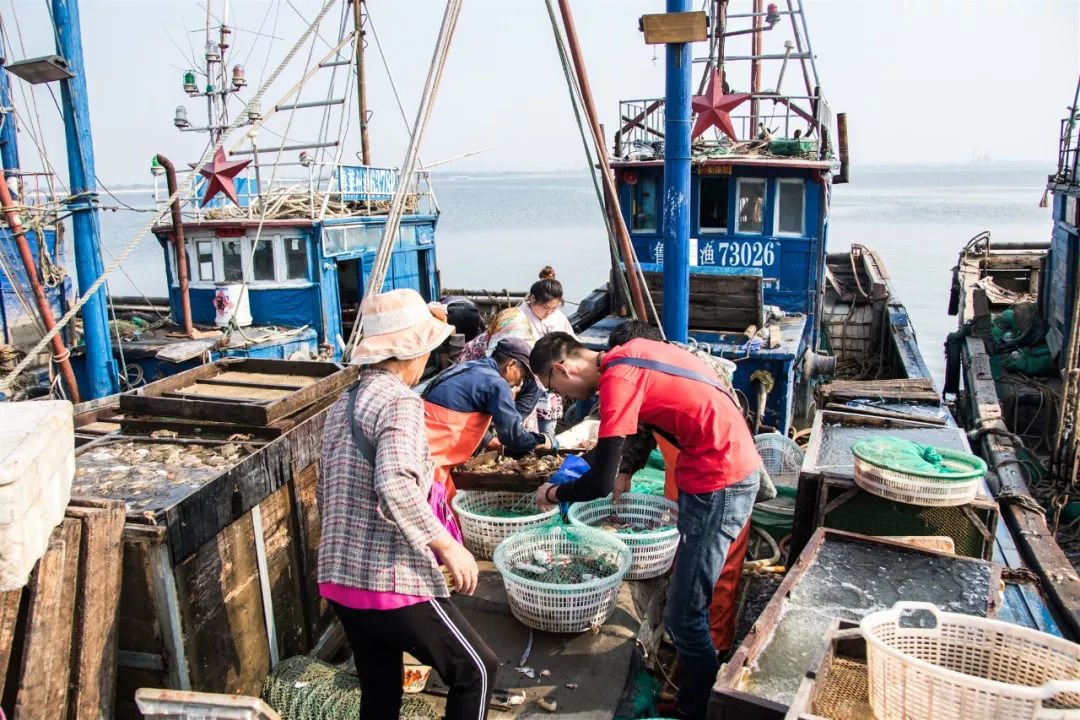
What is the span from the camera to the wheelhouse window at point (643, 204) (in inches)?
443

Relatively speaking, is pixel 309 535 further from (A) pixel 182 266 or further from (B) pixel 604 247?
(B) pixel 604 247

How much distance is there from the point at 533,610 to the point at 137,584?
1632 millimetres

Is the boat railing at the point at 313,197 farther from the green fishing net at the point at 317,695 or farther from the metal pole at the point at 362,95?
the green fishing net at the point at 317,695

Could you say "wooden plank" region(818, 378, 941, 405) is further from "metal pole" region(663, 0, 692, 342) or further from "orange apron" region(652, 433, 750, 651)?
"orange apron" region(652, 433, 750, 651)

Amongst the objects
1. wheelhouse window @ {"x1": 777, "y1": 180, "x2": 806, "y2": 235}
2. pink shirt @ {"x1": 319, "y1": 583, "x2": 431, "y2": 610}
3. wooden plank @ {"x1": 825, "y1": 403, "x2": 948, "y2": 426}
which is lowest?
wooden plank @ {"x1": 825, "y1": 403, "x2": 948, "y2": 426}

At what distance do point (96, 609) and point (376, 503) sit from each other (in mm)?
1148

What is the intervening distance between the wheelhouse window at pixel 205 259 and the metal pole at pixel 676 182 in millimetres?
9099

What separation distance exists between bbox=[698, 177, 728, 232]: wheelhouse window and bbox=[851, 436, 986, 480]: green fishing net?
24.2 ft

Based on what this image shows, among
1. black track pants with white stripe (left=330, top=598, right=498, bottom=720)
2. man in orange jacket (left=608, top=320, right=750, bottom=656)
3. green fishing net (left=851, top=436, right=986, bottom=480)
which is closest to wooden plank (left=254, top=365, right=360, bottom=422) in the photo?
black track pants with white stripe (left=330, top=598, right=498, bottom=720)

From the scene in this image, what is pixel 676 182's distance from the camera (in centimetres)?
593

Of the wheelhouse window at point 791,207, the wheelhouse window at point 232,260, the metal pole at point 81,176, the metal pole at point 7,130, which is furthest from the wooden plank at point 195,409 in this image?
the metal pole at point 7,130

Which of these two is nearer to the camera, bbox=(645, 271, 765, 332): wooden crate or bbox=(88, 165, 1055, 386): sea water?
bbox=(645, 271, 765, 332): wooden crate

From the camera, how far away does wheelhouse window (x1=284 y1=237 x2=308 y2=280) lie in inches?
501

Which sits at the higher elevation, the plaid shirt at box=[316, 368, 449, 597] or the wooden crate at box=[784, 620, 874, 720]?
the plaid shirt at box=[316, 368, 449, 597]
